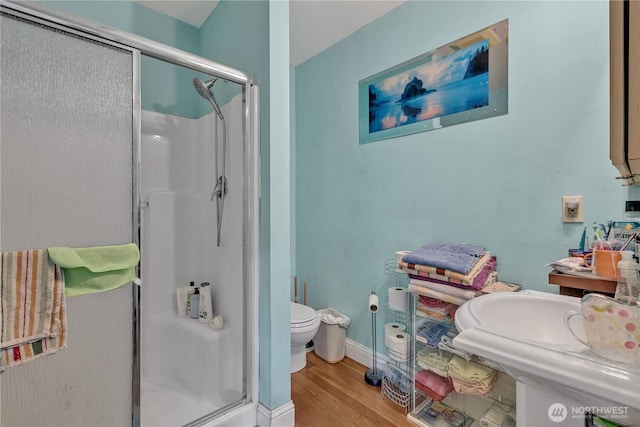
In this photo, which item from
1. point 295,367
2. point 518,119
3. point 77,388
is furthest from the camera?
point 295,367

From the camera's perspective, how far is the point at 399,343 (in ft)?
5.35

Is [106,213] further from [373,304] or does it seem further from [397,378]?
[397,378]

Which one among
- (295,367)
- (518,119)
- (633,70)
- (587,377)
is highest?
(518,119)

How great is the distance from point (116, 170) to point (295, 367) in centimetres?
162

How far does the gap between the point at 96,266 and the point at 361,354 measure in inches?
67.9

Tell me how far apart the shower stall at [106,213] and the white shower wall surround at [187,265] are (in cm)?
1

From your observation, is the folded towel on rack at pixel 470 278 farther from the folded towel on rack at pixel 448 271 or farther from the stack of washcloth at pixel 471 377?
the stack of washcloth at pixel 471 377

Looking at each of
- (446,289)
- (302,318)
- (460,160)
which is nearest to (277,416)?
→ (302,318)

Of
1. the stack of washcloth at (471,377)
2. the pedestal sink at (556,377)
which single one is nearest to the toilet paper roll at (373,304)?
the stack of washcloth at (471,377)

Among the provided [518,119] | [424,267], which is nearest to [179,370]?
[424,267]

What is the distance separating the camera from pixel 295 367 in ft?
6.47

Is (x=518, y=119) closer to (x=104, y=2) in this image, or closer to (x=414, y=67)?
(x=414, y=67)

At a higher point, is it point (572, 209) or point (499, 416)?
point (572, 209)

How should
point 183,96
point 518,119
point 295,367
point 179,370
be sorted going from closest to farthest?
point 518,119
point 179,370
point 295,367
point 183,96
